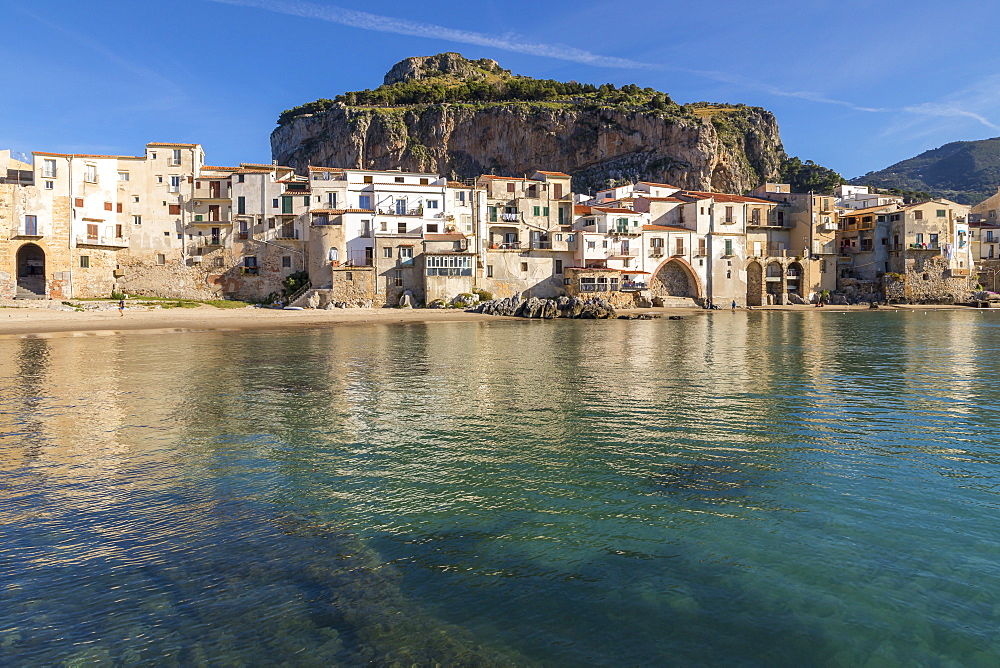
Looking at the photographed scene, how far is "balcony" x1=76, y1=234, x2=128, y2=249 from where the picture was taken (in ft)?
207

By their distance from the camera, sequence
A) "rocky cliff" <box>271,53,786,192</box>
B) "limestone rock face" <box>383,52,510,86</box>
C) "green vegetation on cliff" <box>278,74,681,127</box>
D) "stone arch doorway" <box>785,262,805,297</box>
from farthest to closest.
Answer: "limestone rock face" <box>383,52,510,86</box> → "green vegetation on cliff" <box>278,74,681,127</box> → "rocky cliff" <box>271,53,786,192</box> → "stone arch doorway" <box>785,262,805,297</box>

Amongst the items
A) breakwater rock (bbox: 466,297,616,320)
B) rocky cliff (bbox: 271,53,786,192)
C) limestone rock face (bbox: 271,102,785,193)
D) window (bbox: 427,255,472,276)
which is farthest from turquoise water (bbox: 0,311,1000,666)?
limestone rock face (bbox: 271,102,785,193)

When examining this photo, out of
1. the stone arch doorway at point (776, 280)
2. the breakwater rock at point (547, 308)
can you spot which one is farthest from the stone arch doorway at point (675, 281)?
the breakwater rock at point (547, 308)

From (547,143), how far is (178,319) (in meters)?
96.5

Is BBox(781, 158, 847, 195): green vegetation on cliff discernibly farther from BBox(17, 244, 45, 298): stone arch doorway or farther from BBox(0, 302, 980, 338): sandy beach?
BBox(17, 244, 45, 298): stone arch doorway

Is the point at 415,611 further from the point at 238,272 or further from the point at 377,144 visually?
the point at 377,144

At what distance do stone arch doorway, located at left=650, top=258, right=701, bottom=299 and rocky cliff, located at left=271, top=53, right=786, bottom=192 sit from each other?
49.7 meters

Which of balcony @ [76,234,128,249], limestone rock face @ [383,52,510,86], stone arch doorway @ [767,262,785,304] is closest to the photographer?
balcony @ [76,234,128,249]

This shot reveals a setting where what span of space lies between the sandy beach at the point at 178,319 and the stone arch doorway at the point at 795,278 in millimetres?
31899

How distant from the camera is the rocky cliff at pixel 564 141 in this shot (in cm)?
12631

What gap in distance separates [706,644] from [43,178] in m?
74.5

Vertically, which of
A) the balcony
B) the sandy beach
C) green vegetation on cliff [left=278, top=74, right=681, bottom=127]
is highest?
green vegetation on cliff [left=278, top=74, right=681, bottom=127]

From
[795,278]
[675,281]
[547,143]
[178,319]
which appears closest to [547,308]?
[675,281]

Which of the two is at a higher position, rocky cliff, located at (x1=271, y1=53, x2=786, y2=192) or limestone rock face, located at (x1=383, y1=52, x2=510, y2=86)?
limestone rock face, located at (x1=383, y1=52, x2=510, y2=86)
